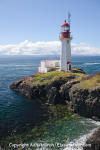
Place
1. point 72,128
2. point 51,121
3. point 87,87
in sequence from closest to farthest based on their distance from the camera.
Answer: point 72,128
point 51,121
point 87,87

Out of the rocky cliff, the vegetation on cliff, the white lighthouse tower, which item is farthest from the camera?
the white lighthouse tower

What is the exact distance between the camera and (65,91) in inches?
1383

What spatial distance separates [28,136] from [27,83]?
23563 millimetres

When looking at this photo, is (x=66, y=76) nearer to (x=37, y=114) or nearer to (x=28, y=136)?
(x=37, y=114)

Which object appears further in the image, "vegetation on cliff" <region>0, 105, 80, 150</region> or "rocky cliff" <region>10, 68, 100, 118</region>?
"rocky cliff" <region>10, 68, 100, 118</region>

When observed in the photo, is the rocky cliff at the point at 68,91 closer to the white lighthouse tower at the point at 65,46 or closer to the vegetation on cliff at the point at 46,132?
the vegetation on cliff at the point at 46,132

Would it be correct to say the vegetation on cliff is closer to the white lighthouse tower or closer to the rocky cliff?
the rocky cliff

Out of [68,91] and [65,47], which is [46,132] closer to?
[68,91]

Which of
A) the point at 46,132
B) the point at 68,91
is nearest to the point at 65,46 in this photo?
the point at 68,91

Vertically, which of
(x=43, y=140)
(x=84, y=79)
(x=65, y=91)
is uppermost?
(x=84, y=79)

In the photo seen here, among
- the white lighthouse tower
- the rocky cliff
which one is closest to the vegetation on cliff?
the rocky cliff

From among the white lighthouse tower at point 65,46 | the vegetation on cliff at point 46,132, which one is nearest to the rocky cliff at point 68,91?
the vegetation on cliff at point 46,132

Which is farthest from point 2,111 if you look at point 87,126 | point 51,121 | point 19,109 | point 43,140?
point 87,126

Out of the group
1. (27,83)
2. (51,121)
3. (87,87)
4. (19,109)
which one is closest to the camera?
(51,121)
